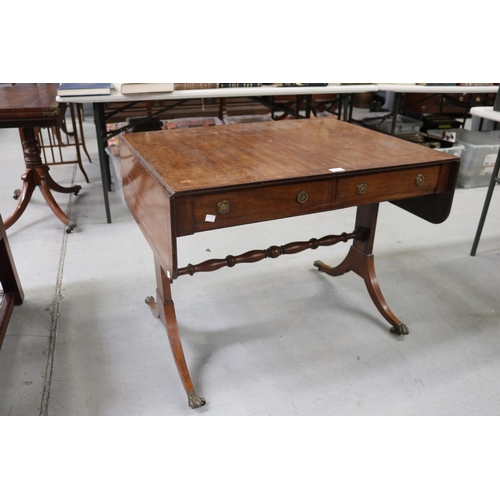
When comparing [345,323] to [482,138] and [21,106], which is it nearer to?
[21,106]

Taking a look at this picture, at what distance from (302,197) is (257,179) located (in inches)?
6.3

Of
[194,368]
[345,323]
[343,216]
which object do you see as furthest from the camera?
[343,216]

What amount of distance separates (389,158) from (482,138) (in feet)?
9.18

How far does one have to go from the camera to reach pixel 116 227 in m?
2.91

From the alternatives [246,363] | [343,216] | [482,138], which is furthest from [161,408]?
[482,138]

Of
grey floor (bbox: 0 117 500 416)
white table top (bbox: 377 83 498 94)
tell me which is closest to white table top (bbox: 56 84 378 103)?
white table top (bbox: 377 83 498 94)

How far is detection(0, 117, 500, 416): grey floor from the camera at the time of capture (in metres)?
1.61

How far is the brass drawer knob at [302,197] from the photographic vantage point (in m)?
1.35

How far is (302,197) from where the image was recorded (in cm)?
135

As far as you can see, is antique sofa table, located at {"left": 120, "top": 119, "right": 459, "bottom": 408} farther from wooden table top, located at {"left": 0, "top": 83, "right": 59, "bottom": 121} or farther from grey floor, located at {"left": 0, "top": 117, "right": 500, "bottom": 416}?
wooden table top, located at {"left": 0, "top": 83, "right": 59, "bottom": 121}

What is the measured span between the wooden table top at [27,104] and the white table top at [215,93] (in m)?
0.15

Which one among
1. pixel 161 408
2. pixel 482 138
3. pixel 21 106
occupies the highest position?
pixel 21 106

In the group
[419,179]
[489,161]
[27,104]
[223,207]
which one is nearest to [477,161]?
[489,161]

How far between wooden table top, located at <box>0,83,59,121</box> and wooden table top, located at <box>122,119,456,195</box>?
0.86 m
